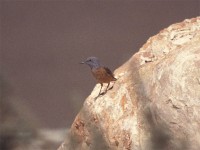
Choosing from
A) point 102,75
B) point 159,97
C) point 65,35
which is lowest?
point 159,97

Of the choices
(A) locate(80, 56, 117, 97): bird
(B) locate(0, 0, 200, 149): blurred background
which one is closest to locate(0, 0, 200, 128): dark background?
(B) locate(0, 0, 200, 149): blurred background

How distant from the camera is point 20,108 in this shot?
1.64m

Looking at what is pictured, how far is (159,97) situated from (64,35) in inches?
143

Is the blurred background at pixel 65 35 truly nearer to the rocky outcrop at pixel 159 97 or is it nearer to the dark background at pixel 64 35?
the dark background at pixel 64 35

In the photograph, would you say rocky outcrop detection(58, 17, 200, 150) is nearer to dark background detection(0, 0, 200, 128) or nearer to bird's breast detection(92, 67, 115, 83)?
bird's breast detection(92, 67, 115, 83)

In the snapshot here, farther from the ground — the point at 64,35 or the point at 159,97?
the point at 64,35

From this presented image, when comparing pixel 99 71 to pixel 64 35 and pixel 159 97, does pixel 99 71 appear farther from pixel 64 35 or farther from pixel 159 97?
pixel 64 35

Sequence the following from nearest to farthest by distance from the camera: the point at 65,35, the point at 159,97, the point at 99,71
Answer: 1. the point at 159,97
2. the point at 99,71
3. the point at 65,35

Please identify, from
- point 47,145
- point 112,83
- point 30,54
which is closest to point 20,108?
point 47,145

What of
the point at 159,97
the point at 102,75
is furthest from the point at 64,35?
the point at 159,97

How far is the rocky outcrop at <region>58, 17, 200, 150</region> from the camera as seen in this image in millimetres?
3170

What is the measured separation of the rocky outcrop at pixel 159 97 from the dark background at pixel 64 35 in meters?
2.54

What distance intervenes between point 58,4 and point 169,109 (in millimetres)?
3790

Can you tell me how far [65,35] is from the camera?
6.85m
